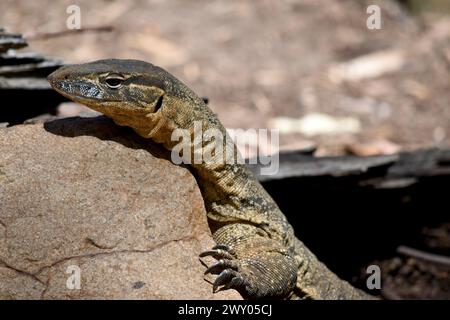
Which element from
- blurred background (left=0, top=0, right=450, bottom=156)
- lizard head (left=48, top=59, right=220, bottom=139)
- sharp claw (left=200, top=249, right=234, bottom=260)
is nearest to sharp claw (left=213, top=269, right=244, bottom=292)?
sharp claw (left=200, top=249, right=234, bottom=260)

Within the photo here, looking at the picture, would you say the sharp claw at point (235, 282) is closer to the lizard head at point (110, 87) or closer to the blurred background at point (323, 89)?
the lizard head at point (110, 87)

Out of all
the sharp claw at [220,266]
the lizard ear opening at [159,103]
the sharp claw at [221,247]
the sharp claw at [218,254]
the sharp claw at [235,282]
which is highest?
the lizard ear opening at [159,103]

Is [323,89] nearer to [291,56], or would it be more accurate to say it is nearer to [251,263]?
[291,56]

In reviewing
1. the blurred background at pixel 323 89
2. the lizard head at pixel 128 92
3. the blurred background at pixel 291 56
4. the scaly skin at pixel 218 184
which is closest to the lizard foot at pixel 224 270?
the scaly skin at pixel 218 184

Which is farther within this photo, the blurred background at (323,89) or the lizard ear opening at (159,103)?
the blurred background at (323,89)

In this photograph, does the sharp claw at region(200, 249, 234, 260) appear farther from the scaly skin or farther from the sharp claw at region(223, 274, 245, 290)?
the sharp claw at region(223, 274, 245, 290)

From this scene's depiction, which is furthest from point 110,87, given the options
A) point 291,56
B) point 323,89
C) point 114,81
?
point 291,56
